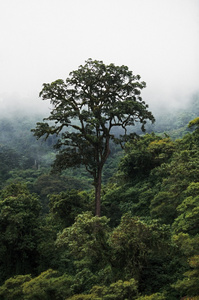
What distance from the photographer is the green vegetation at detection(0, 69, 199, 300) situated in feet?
25.8

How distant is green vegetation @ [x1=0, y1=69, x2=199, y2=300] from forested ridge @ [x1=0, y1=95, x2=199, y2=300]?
31mm

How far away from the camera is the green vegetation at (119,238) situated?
25.8 ft

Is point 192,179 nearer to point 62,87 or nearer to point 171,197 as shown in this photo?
point 171,197

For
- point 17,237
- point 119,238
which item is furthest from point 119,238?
point 17,237

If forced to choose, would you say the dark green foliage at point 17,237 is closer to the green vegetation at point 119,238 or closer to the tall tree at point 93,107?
the green vegetation at point 119,238

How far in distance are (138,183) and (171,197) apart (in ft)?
22.4

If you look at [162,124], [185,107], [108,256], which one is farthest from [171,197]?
[185,107]

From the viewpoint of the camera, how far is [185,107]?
97.0m

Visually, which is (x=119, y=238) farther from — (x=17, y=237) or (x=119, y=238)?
(x=17, y=237)

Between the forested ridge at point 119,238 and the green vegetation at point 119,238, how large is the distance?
0.10 feet

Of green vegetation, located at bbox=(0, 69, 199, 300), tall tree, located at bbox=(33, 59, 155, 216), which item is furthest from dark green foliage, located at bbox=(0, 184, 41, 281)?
tall tree, located at bbox=(33, 59, 155, 216)

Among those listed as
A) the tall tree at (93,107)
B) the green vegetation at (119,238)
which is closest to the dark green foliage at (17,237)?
the green vegetation at (119,238)

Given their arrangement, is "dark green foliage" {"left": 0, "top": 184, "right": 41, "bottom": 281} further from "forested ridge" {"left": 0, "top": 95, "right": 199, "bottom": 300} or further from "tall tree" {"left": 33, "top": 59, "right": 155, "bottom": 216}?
"tall tree" {"left": 33, "top": 59, "right": 155, "bottom": 216}

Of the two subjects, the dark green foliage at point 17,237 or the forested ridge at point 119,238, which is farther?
the dark green foliage at point 17,237
